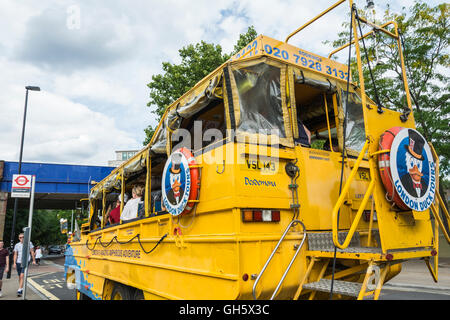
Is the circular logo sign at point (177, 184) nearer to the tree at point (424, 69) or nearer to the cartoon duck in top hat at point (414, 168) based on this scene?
the cartoon duck in top hat at point (414, 168)

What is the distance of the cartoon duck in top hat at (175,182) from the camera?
331cm

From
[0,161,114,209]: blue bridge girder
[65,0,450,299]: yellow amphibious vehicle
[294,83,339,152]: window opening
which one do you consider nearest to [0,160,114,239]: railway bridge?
[0,161,114,209]: blue bridge girder

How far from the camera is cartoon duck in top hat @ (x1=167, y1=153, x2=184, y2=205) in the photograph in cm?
331

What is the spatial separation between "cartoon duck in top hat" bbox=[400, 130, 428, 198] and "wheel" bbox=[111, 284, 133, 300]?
12.8ft

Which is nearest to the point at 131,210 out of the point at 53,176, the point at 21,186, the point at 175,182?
the point at 175,182

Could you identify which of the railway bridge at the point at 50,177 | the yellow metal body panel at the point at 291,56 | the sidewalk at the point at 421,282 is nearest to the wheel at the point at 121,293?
the yellow metal body panel at the point at 291,56

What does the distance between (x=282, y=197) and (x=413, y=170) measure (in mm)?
1220

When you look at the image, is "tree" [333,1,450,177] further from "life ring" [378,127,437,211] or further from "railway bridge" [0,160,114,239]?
"railway bridge" [0,160,114,239]

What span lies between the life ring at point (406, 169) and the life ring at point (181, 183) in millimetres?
1736

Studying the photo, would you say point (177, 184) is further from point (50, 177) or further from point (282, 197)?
point (50, 177)

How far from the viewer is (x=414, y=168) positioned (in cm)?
294

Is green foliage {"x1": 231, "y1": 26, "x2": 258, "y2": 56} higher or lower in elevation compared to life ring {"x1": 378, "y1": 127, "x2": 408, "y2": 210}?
higher

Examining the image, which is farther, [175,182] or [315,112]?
[315,112]
